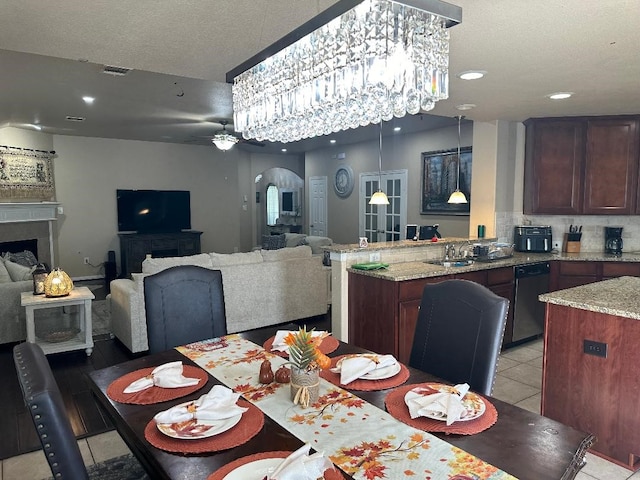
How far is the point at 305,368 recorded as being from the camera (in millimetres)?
1515

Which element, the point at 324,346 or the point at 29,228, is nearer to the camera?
the point at 324,346

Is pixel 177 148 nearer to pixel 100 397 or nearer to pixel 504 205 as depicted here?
pixel 504 205

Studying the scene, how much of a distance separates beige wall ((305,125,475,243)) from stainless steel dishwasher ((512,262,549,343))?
247cm

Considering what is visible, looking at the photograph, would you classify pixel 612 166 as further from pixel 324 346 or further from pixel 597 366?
pixel 324 346

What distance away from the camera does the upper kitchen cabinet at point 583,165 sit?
456 cm

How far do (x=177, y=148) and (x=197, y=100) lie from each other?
403cm

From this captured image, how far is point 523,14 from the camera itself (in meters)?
2.09

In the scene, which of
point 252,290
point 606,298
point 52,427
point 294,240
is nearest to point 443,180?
point 294,240

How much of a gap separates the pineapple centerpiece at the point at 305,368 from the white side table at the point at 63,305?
10.7 feet

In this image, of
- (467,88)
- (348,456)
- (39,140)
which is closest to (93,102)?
(39,140)

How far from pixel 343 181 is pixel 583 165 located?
522cm

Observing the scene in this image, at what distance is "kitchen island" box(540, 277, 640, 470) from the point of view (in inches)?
90.7

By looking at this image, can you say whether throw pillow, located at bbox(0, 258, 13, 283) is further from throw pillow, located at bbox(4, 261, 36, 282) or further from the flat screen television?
the flat screen television

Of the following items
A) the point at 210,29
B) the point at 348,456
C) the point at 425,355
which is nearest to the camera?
the point at 348,456
